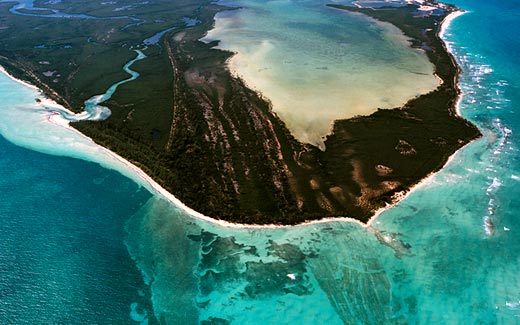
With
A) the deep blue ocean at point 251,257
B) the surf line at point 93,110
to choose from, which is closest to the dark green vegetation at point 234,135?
the surf line at point 93,110

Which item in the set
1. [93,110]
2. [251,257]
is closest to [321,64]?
[93,110]

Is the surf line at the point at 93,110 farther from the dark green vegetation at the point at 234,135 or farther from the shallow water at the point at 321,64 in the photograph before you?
the shallow water at the point at 321,64

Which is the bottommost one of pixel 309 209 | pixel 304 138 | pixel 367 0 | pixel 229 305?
pixel 229 305

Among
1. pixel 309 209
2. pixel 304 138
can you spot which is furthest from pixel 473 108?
pixel 309 209

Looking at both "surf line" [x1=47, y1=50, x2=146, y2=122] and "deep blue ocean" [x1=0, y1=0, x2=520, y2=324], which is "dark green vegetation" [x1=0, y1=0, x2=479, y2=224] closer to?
"surf line" [x1=47, y1=50, x2=146, y2=122]

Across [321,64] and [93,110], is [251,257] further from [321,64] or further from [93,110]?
[321,64]

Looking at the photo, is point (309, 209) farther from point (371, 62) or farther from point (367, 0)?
point (367, 0)
